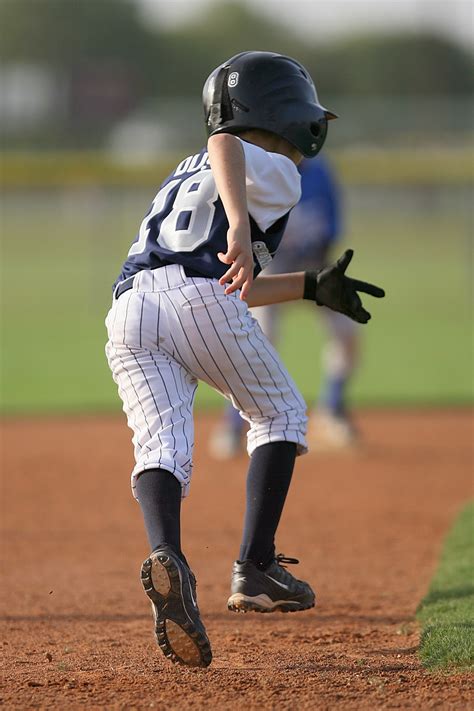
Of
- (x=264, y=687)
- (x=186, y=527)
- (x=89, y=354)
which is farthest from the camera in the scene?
(x=89, y=354)

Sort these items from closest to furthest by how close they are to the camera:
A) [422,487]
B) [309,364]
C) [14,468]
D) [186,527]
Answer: [186,527], [422,487], [14,468], [309,364]

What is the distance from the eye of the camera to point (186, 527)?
5316mm

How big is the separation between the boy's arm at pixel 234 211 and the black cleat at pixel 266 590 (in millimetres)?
770

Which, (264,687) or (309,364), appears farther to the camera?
(309,364)

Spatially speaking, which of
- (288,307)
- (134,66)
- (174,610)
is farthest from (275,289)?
(134,66)

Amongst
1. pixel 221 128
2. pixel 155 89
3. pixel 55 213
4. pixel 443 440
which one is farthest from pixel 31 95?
pixel 221 128

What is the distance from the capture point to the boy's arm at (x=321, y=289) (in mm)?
3229

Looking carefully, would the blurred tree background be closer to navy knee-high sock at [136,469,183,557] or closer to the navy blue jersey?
the navy blue jersey

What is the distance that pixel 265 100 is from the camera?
10.3ft

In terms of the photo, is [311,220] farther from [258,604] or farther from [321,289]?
[258,604]

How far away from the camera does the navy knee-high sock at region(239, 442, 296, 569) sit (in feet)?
10.3

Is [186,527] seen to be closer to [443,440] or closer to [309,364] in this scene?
[443,440]

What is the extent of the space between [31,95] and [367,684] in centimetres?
4605

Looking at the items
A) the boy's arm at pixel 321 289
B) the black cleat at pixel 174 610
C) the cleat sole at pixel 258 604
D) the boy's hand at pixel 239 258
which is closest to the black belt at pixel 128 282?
the boy's hand at pixel 239 258
